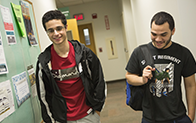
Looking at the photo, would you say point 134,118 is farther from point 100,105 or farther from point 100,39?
point 100,39

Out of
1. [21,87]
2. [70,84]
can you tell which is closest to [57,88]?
[70,84]

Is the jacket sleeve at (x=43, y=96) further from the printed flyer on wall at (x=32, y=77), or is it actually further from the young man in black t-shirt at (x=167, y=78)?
the young man in black t-shirt at (x=167, y=78)

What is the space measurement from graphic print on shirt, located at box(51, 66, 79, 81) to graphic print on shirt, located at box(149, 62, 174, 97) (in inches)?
24.8

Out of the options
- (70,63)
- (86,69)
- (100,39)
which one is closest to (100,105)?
(86,69)

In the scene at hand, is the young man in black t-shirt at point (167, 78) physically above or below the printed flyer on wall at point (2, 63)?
below

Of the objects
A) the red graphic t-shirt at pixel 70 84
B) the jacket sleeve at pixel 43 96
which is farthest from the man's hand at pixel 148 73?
the jacket sleeve at pixel 43 96

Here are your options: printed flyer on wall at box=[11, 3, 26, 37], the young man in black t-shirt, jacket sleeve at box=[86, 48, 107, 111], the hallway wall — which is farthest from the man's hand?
the hallway wall

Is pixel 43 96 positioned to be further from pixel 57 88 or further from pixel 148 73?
pixel 148 73

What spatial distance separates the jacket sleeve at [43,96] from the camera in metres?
1.36

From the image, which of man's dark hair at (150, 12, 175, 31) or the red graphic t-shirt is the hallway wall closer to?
the red graphic t-shirt

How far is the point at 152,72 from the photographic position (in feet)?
4.17

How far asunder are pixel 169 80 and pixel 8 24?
1263 millimetres

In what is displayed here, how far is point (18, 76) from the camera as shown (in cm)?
133

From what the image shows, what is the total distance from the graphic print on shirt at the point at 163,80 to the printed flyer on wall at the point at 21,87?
3.34 feet
